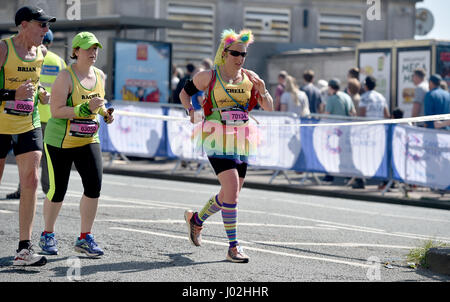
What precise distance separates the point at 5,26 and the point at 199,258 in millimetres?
17425

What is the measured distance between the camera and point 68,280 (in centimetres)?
663

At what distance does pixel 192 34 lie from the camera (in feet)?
113

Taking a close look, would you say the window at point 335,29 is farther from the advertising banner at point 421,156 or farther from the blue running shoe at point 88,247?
the blue running shoe at point 88,247

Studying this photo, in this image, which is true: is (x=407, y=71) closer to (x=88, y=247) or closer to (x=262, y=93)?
(x=262, y=93)

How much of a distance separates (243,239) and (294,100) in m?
8.94

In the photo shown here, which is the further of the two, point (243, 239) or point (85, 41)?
point (243, 239)

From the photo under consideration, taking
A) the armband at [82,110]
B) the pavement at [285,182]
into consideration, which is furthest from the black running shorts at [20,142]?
the pavement at [285,182]

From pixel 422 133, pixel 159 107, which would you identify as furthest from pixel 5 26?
pixel 422 133

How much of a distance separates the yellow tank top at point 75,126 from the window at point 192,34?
26354 mm

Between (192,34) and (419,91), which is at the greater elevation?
(192,34)

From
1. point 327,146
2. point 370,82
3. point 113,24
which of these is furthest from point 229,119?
point 113,24

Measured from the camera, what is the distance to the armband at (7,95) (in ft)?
23.4

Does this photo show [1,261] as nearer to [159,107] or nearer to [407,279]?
[407,279]

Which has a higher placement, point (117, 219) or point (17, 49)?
point (17, 49)
